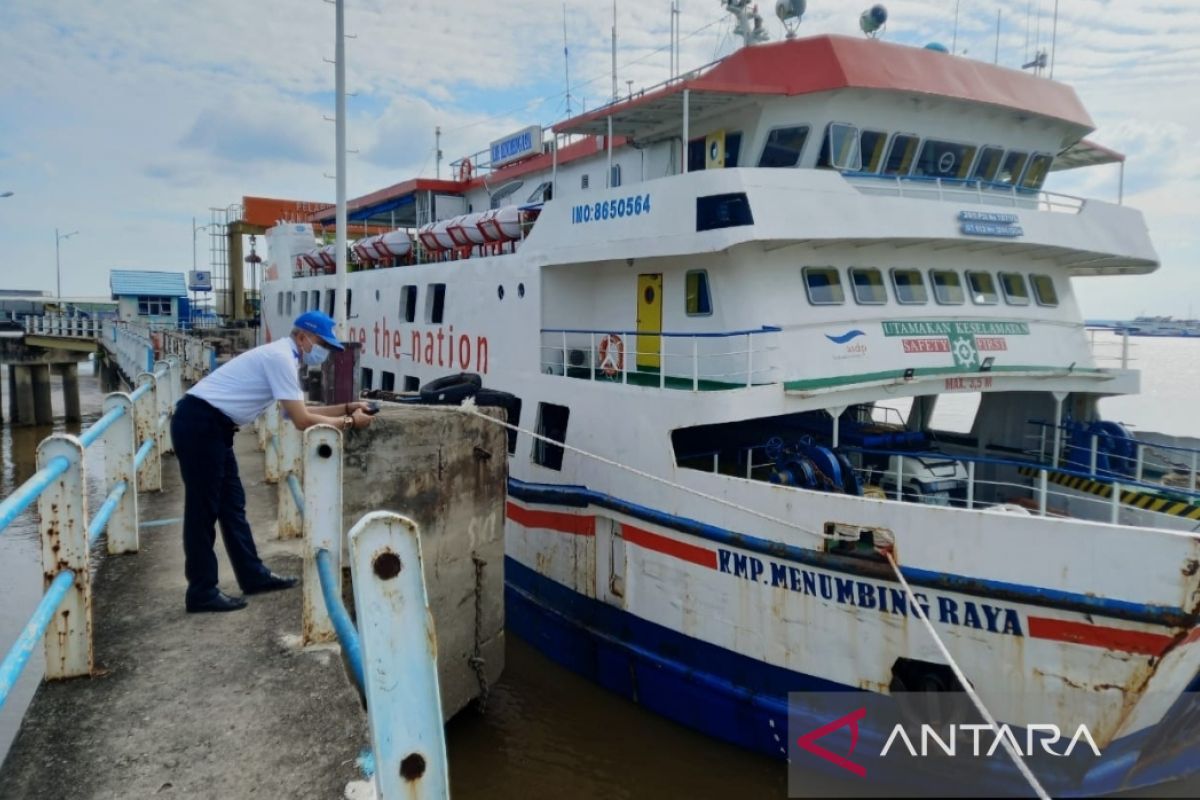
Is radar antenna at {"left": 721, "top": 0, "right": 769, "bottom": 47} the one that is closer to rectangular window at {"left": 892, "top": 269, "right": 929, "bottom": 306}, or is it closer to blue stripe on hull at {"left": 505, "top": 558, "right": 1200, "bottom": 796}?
rectangular window at {"left": 892, "top": 269, "right": 929, "bottom": 306}

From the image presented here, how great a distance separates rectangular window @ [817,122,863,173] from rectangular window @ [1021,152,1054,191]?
2870 millimetres

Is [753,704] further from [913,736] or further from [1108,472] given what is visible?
[1108,472]

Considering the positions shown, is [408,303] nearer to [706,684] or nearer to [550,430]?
[550,430]

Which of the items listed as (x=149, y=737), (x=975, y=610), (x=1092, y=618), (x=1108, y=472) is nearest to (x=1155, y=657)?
(x=1092, y=618)

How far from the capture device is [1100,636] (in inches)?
217

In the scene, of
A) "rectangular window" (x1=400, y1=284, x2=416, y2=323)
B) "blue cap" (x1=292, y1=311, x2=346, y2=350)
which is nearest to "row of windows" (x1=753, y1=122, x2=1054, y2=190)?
"rectangular window" (x1=400, y1=284, x2=416, y2=323)

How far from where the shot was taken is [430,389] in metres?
9.62

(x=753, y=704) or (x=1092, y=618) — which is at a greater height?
(x=1092, y=618)

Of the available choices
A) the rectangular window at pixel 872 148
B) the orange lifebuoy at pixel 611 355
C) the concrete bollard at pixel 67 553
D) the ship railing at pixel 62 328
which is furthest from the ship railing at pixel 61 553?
the ship railing at pixel 62 328

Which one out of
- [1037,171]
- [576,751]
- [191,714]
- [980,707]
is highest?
[1037,171]

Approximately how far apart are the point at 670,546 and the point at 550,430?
2.79m

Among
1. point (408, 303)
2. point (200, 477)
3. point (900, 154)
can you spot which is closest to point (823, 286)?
point (900, 154)

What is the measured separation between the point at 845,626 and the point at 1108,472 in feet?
14.5

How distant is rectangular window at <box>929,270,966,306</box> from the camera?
9.53m
